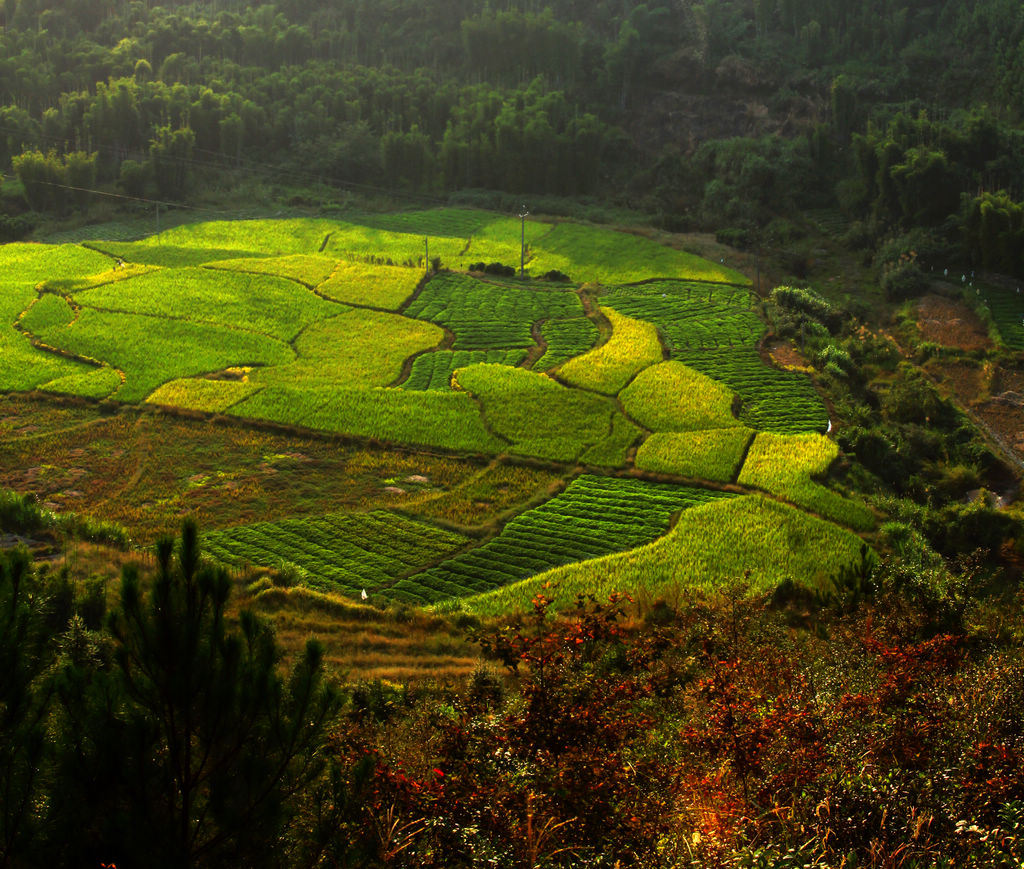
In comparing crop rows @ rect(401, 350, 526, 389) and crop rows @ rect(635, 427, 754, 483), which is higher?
crop rows @ rect(635, 427, 754, 483)

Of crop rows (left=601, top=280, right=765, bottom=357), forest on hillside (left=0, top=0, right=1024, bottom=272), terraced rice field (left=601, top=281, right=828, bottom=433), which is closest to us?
terraced rice field (left=601, top=281, right=828, bottom=433)

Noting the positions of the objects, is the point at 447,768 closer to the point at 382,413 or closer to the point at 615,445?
the point at 615,445

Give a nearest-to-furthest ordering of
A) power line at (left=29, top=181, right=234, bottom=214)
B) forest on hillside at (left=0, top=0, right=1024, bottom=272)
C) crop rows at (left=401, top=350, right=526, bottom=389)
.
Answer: crop rows at (left=401, top=350, right=526, bottom=389), forest on hillside at (left=0, top=0, right=1024, bottom=272), power line at (left=29, top=181, right=234, bottom=214)

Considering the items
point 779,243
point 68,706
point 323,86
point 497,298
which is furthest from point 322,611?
point 323,86

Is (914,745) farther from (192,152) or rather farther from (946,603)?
(192,152)

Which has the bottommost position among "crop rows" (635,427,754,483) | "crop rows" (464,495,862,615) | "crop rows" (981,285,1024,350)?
"crop rows" (981,285,1024,350)

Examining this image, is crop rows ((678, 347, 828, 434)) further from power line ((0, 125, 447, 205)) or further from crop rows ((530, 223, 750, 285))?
power line ((0, 125, 447, 205))

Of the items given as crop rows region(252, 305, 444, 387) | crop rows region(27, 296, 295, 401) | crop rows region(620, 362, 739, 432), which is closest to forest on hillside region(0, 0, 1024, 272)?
crop rows region(27, 296, 295, 401)
